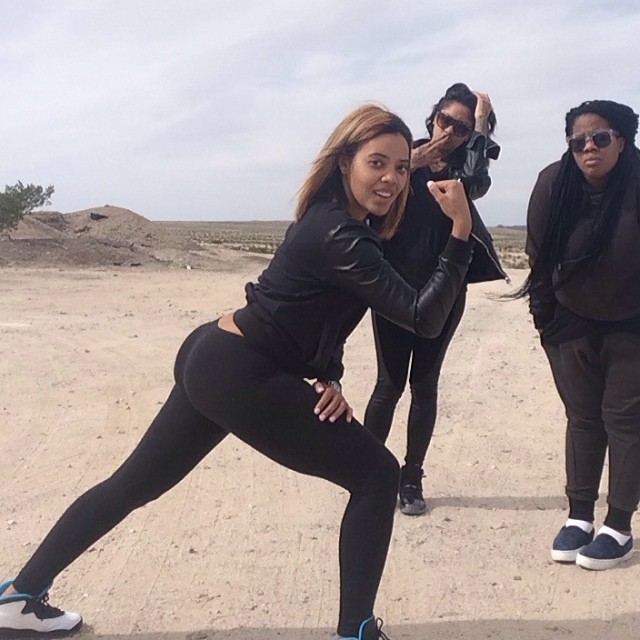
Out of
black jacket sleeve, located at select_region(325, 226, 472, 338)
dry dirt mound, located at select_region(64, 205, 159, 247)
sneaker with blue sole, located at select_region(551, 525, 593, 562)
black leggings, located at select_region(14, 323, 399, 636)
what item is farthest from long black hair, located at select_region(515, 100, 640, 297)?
dry dirt mound, located at select_region(64, 205, 159, 247)

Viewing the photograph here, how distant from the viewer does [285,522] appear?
14.4 feet

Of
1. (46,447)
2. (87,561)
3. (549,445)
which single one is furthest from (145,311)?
(87,561)

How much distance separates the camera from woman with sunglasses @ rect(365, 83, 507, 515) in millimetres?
3672

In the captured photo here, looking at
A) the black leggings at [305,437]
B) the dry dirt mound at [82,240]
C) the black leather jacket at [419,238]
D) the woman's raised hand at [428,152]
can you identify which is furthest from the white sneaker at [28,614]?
the dry dirt mound at [82,240]

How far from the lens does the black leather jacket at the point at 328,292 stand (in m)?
2.60

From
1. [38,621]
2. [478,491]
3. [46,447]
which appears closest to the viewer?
[38,621]

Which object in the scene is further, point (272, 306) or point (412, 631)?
point (412, 631)

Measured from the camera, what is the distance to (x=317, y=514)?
14.7ft

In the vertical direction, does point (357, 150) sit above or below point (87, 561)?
above

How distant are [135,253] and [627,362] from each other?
17.9 meters

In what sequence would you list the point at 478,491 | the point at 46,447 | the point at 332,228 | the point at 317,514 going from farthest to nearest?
the point at 46,447 → the point at 478,491 → the point at 317,514 → the point at 332,228

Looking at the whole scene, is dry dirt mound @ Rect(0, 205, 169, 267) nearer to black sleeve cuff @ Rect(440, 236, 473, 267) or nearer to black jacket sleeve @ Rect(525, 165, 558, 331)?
black jacket sleeve @ Rect(525, 165, 558, 331)

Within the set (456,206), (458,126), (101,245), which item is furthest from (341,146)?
(101,245)

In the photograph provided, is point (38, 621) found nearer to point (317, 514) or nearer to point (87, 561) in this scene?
point (87, 561)
